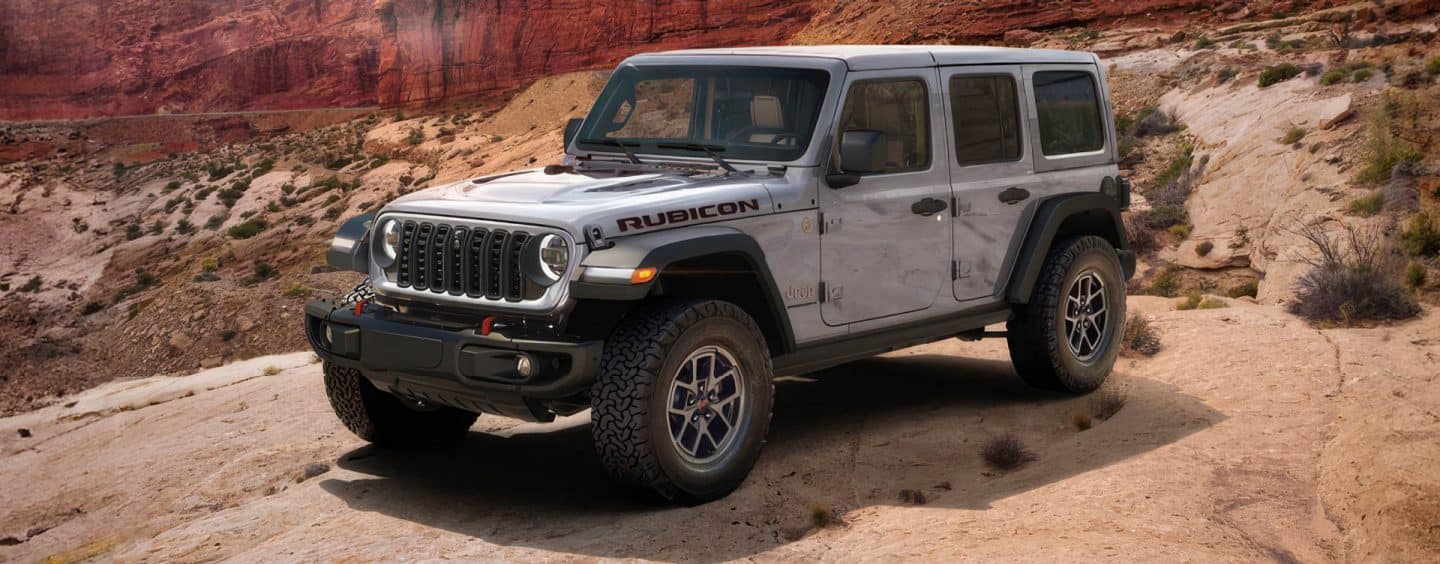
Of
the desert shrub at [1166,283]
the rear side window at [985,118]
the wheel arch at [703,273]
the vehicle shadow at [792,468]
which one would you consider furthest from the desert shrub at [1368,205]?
the wheel arch at [703,273]

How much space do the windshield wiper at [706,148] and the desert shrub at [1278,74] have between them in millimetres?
18750

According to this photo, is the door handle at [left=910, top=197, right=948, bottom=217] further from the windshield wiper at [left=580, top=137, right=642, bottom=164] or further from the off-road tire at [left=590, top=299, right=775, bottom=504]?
the windshield wiper at [left=580, top=137, right=642, bottom=164]

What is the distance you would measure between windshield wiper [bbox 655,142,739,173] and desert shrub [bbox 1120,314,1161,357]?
13.6 ft

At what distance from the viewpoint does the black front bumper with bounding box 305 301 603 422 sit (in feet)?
19.8

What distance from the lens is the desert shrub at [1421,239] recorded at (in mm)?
13680

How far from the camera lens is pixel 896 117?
746cm

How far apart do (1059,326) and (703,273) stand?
116 inches

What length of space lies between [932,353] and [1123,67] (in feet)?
67.5

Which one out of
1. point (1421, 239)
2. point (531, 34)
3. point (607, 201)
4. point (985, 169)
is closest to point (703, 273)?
point (607, 201)

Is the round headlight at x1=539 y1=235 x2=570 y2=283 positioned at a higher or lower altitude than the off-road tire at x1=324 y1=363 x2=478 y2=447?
higher

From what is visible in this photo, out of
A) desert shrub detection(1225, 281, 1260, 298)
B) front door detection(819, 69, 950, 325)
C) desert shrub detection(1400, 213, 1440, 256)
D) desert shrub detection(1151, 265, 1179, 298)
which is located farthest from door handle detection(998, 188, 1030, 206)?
desert shrub detection(1151, 265, 1179, 298)

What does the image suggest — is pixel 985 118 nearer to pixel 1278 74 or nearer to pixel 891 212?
pixel 891 212

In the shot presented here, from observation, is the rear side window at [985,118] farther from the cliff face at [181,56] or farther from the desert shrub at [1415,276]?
the cliff face at [181,56]

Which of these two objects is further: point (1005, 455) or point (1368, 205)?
point (1368, 205)
